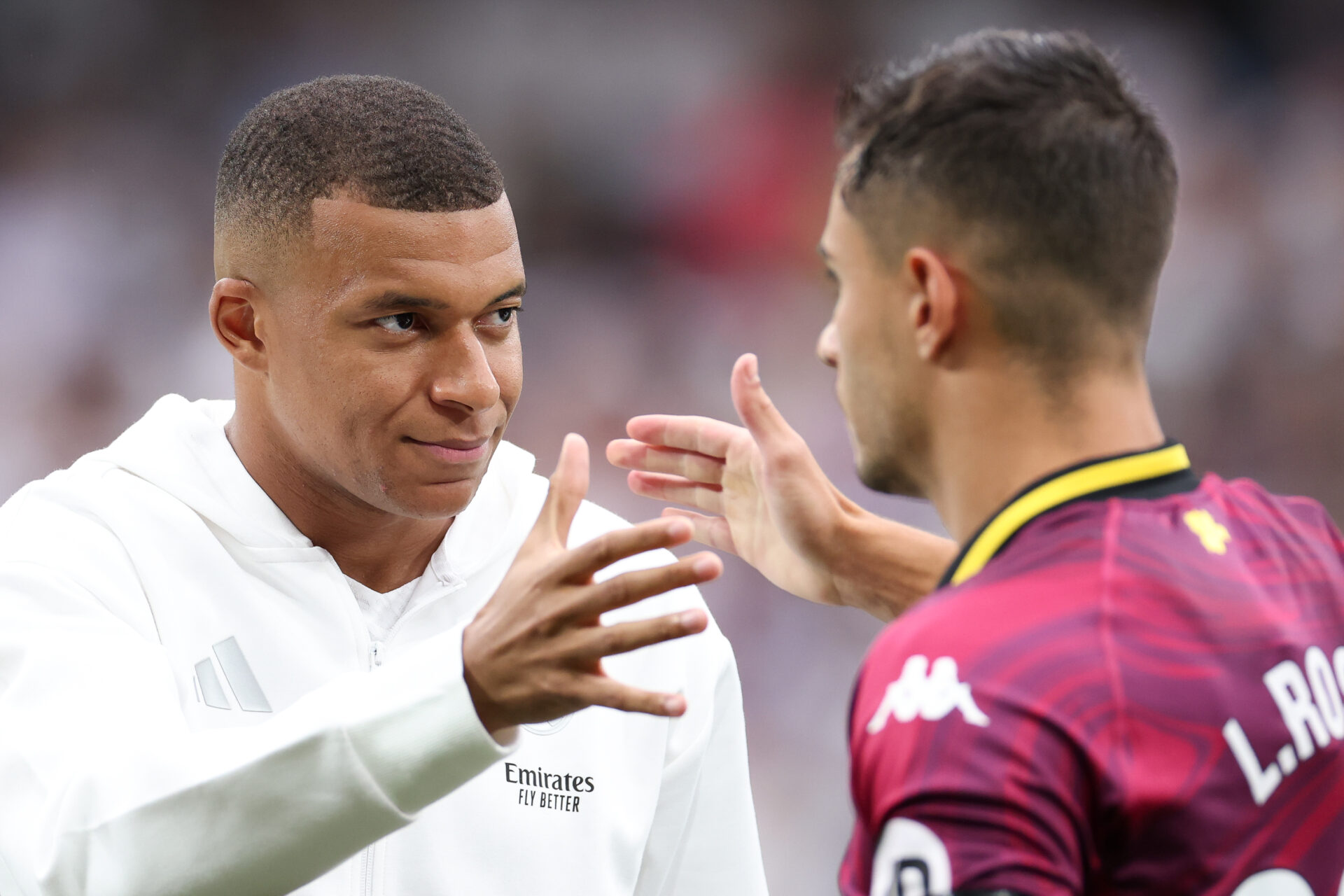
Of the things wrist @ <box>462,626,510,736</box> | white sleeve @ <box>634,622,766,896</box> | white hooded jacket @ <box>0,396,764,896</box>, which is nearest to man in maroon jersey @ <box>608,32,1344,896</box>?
wrist @ <box>462,626,510,736</box>

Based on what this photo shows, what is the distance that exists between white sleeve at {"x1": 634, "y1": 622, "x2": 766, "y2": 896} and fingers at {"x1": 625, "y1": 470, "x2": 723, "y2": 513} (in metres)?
0.29

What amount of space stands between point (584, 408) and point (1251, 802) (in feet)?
17.3

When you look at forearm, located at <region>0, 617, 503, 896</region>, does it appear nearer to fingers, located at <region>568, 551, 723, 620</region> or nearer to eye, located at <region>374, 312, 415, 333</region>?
fingers, located at <region>568, 551, 723, 620</region>

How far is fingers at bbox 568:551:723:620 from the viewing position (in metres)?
1.74

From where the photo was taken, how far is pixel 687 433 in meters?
2.73

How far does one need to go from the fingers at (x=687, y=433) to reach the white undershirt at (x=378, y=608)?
59cm

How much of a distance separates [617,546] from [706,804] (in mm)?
1254

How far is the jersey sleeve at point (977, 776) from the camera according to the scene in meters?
1.29

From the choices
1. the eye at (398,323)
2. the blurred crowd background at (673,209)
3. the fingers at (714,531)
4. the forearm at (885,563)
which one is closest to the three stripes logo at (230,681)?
the eye at (398,323)

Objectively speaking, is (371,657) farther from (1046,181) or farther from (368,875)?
(1046,181)

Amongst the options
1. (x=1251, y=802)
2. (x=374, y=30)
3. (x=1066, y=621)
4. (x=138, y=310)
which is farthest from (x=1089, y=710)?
(x=374, y=30)

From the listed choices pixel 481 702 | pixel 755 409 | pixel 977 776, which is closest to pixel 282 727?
pixel 481 702

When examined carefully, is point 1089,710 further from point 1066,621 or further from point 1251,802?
point 1251,802

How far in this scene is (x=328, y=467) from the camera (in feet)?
8.37
